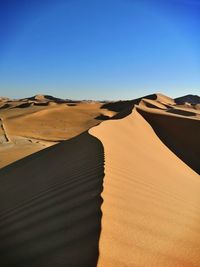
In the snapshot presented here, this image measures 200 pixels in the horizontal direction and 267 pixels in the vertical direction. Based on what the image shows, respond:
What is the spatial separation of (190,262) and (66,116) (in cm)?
2673

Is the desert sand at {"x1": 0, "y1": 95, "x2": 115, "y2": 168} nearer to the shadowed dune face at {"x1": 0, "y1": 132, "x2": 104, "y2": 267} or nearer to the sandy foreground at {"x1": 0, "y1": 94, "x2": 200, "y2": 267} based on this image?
the shadowed dune face at {"x1": 0, "y1": 132, "x2": 104, "y2": 267}

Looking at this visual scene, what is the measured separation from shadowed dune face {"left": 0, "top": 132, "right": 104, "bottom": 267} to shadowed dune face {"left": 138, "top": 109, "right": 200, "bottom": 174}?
23.2ft

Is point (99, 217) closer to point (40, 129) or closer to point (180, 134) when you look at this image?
point (180, 134)

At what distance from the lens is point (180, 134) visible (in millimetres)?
13859

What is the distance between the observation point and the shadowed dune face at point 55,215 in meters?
2.40

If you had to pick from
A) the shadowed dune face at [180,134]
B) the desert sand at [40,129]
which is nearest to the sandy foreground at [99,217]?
the desert sand at [40,129]

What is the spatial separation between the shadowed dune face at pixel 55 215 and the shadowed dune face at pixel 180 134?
23.2 feet

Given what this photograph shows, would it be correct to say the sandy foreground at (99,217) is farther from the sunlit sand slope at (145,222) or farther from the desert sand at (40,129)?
the desert sand at (40,129)

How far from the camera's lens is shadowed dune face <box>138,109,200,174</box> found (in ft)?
38.4

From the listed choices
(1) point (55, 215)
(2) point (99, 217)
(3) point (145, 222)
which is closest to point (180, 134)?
(3) point (145, 222)

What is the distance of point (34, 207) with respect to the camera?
3.60 metres

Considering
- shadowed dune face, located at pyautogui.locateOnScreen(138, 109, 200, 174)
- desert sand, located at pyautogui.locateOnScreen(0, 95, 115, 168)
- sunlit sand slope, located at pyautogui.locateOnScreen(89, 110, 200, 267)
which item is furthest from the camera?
desert sand, located at pyautogui.locateOnScreen(0, 95, 115, 168)

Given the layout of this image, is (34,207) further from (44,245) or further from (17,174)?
(17,174)

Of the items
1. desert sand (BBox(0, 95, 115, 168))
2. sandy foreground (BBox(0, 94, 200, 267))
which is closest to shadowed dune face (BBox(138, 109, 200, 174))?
desert sand (BBox(0, 95, 115, 168))
